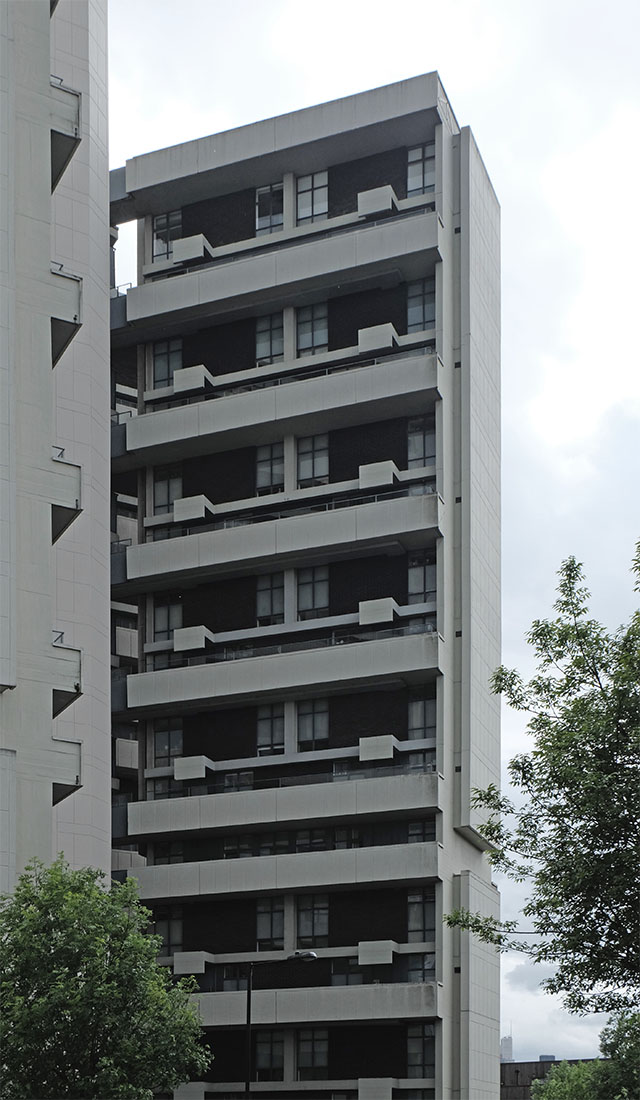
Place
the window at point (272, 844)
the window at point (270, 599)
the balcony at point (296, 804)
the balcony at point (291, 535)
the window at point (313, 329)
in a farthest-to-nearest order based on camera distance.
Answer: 1. the window at point (313, 329)
2. the window at point (270, 599)
3. the window at point (272, 844)
4. the balcony at point (291, 535)
5. the balcony at point (296, 804)

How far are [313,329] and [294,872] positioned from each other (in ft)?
71.7

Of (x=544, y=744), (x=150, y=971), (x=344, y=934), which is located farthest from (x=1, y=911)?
(x=344, y=934)

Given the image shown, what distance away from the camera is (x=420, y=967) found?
175 feet

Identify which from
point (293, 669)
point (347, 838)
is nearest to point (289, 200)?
point (293, 669)

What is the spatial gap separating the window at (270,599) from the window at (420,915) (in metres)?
12.1

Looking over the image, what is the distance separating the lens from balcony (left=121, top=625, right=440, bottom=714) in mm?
55156

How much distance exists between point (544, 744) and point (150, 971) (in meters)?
11.7

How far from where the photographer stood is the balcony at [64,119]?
4322cm

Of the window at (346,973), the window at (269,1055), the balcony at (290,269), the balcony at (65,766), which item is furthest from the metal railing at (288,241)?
the window at (269,1055)

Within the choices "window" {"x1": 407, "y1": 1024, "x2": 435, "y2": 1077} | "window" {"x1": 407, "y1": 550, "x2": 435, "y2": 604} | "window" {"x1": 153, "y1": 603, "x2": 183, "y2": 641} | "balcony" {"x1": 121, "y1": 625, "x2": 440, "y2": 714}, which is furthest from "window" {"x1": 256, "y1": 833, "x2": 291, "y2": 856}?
"window" {"x1": 407, "y1": 550, "x2": 435, "y2": 604}

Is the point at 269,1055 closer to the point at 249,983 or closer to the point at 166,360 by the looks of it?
the point at 249,983

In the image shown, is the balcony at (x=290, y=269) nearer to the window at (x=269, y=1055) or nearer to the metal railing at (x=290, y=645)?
the metal railing at (x=290, y=645)

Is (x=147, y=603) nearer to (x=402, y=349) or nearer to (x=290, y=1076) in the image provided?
(x=402, y=349)

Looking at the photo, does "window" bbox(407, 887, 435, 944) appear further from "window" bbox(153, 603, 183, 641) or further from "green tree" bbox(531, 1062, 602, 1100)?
"green tree" bbox(531, 1062, 602, 1100)
